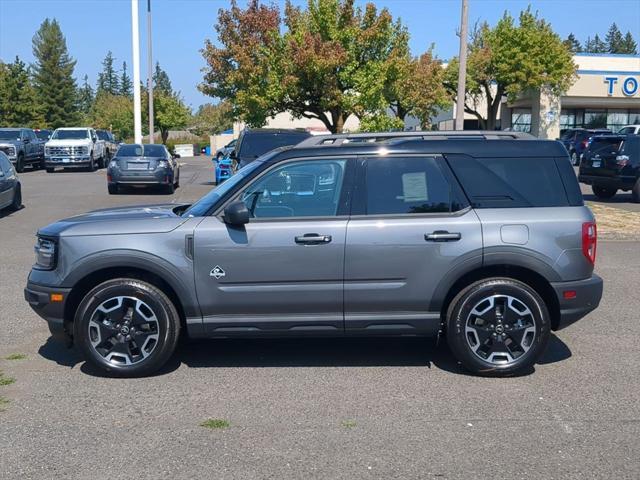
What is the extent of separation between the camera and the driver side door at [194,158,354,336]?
5.78m

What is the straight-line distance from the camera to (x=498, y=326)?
5.90m

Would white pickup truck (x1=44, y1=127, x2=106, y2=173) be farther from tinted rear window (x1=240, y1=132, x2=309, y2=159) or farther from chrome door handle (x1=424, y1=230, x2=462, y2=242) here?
chrome door handle (x1=424, y1=230, x2=462, y2=242)

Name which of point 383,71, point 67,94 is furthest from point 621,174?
point 67,94

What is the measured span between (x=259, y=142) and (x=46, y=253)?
35.1ft

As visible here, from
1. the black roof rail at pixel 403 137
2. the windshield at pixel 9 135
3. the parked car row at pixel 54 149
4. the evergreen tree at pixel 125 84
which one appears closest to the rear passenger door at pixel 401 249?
the black roof rail at pixel 403 137

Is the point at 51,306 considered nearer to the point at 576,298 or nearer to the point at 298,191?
the point at 298,191

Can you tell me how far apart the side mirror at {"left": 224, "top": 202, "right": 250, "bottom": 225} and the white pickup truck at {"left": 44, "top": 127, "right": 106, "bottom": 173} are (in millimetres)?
28341

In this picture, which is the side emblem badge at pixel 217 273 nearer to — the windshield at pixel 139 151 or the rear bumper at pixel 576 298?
the rear bumper at pixel 576 298

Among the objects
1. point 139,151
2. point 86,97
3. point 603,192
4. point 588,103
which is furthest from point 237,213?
point 86,97

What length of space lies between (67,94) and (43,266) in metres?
84.6

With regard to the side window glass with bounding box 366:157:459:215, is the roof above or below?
above

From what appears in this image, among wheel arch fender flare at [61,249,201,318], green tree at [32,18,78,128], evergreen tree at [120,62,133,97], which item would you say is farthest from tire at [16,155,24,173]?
evergreen tree at [120,62,133,97]

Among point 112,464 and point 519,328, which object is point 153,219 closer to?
point 112,464

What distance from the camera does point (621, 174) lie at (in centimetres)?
1923
